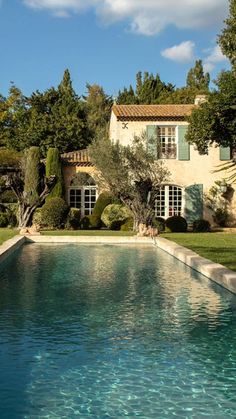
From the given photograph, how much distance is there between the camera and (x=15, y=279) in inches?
440

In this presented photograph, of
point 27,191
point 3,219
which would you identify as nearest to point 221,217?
point 27,191

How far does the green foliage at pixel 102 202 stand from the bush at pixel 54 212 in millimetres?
2364

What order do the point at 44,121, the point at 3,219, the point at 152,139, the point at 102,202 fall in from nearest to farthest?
the point at 152,139
the point at 3,219
the point at 102,202
the point at 44,121

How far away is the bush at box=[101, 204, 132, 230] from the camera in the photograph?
26.0m

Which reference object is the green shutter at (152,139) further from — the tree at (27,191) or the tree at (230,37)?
the tree at (230,37)

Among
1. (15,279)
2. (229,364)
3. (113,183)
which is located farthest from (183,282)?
(113,183)

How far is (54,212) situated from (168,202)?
6.41 m

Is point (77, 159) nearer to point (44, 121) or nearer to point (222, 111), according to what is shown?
point (44, 121)

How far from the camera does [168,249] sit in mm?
16406

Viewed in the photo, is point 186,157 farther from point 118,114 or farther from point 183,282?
point 183,282

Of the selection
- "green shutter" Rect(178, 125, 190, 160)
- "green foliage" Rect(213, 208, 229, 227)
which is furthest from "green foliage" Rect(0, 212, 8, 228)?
"green foliage" Rect(213, 208, 229, 227)

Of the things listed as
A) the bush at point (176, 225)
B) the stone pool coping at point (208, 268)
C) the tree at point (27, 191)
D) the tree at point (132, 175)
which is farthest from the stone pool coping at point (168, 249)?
the bush at point (176, 225)

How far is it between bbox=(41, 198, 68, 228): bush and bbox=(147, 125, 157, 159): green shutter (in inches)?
183

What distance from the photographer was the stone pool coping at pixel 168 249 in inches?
390
